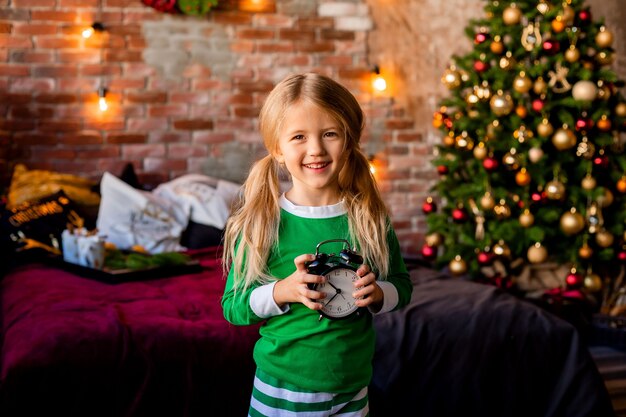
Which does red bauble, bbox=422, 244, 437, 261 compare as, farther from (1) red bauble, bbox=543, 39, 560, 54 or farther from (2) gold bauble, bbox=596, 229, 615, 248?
(1) red bauble, bbox=543, 39, 560, 54

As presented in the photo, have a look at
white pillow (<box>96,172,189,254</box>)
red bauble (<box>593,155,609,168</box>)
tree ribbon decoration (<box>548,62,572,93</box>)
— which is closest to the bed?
white pillow (<box>96,172,189,254</box>)

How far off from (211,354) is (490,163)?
6.55ft

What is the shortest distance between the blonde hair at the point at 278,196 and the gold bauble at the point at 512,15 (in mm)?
2457

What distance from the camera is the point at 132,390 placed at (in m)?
2.05

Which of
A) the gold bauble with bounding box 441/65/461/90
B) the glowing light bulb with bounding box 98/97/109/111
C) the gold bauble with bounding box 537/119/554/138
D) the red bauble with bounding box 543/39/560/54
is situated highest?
the red bauble with bounding box 543/39/560/54

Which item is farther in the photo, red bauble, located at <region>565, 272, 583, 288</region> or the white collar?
red bauble, located at <region>565, 272, 583, 288</region>

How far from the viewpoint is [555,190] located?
3.45 m

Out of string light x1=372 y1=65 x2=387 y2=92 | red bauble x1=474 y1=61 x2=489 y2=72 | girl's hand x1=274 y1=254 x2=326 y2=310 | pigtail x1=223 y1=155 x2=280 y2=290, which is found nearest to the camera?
girl's hand x1=274 y1=254 x2=326 y2=310

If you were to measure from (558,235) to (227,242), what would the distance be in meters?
2.57

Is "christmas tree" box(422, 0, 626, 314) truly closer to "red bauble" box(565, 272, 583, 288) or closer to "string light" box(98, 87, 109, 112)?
"red bauble" box(565, 272, 583, 288)

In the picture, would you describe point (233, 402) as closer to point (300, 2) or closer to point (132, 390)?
point (132, 390)

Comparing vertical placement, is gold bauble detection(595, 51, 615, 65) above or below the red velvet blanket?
above

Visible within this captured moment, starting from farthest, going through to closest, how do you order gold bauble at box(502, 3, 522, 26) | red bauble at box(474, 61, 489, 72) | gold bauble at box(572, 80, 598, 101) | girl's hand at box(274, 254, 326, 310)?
red bauble at box(474, 61, 489, 72)
gold bauble at box(502, 3, 522, 26)
gold bauble at box(572, 80, 598, 101)
girl's hand at box(274, 254, 326, 310)

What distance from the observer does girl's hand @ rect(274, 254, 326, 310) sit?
126cm
